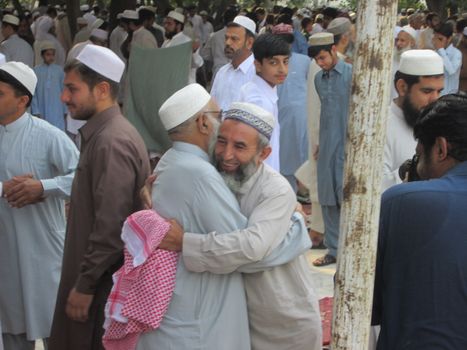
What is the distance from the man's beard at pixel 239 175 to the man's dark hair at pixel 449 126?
0.66 m

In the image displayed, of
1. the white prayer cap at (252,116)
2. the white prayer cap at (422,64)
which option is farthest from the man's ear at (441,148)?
the white prayer cap at (422,64)

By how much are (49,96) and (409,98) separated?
707 cm

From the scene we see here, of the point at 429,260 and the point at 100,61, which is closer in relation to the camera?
the point at 429,260

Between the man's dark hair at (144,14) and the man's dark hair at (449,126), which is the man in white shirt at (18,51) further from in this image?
the man's dark hair at (449,126)

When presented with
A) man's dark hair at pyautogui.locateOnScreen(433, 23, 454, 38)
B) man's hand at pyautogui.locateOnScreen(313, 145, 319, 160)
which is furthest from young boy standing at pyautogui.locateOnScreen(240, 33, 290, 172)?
man's dark hair at pyautogui.locateOnScreen(433, 23, 454, 38)

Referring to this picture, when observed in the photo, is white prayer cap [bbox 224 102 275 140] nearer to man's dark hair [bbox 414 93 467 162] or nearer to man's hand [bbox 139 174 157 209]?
man's hand [bbox 139 174 157 209]

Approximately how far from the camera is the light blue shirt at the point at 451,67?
9.76 meters

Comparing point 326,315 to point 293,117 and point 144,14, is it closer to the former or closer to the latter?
point 293,117

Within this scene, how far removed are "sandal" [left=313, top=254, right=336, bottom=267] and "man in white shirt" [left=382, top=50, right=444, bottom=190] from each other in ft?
9.30

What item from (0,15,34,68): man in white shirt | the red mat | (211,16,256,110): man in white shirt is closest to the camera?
the red mat

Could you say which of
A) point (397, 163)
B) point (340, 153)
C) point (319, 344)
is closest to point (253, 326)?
point (319, 344)

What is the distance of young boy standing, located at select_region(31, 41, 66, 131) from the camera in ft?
35.4

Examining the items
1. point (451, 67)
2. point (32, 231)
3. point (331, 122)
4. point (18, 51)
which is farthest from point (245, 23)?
point (18, 51)

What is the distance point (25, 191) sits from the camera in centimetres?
409
